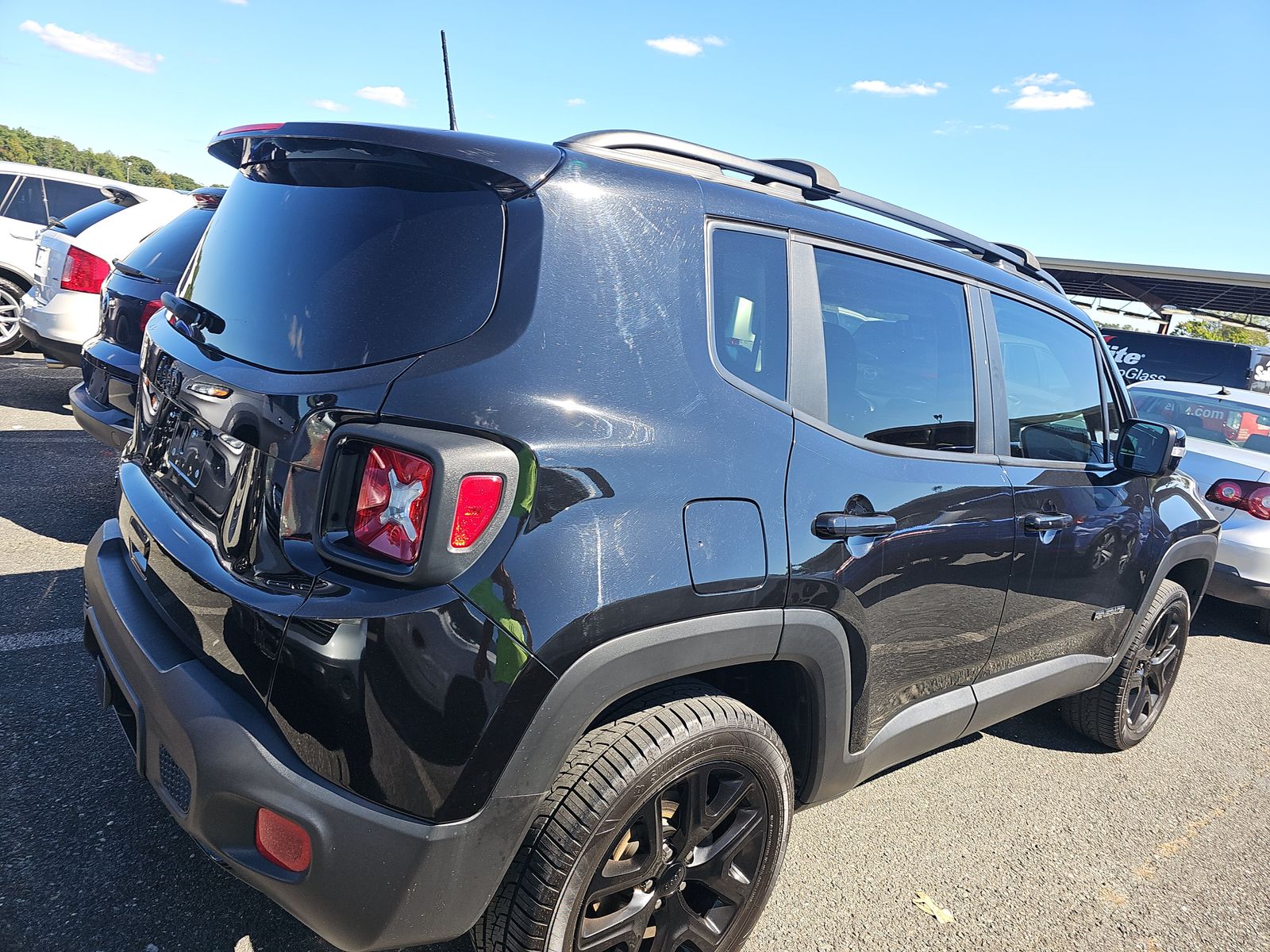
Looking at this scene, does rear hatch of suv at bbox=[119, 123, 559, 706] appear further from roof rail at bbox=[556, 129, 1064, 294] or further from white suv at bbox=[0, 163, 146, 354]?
white suv at bbox=[0, 163, 146, 354]

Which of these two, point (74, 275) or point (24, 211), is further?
point (24, 211)

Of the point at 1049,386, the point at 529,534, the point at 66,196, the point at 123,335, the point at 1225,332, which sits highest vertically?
the point at 66,196

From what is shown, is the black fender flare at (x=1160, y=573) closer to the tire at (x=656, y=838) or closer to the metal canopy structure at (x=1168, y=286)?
the tire at (x=656, y=838)

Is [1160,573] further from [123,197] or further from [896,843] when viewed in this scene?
[123,197]

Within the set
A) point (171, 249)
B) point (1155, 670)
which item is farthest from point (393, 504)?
point (171, 249)

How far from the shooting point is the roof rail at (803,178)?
2.00 meters

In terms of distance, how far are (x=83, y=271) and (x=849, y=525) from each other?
6489 millimetres

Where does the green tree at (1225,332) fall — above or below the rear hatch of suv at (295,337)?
below

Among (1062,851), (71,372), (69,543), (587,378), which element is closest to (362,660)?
(587,378)

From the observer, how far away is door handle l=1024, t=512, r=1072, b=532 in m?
2.73

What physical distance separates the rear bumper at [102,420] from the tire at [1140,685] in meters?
4.38

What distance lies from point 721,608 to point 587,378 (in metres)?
0.56

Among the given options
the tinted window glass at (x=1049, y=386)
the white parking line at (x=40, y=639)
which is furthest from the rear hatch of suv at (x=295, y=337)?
the tinted window glass at (x=1049, y=386)

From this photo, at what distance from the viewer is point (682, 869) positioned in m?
1.98
